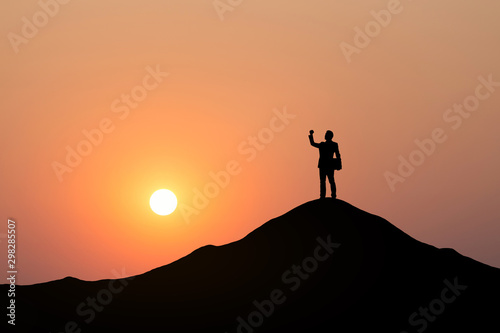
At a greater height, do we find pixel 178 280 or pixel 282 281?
pixel 178 280

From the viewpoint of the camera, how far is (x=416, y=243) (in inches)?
1204

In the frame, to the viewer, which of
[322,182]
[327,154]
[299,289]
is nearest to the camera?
[299,289]

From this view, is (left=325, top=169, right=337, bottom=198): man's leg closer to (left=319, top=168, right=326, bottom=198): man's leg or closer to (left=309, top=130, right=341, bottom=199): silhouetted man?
(left=309, top=130, right=341, bottom=199): silhouetted man

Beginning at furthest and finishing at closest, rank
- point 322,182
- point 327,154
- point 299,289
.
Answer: point 322,182 < point 327,154 < point 299,289

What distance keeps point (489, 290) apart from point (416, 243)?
348cm

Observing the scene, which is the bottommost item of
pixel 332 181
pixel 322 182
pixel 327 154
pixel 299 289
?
pixel 299 289

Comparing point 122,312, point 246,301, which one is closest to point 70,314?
point 122,312

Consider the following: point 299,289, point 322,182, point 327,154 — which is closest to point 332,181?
point 322,182

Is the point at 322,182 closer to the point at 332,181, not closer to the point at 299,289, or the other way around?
the point at 332,181

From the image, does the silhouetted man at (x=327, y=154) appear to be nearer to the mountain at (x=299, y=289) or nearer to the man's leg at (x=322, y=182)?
the man's leg at (x=322, y=182)

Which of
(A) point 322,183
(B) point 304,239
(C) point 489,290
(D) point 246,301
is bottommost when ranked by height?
(C) point 489,290

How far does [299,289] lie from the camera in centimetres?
2762

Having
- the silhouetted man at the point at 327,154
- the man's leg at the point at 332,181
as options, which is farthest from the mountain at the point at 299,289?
the silhouetted man at the point at 327,154

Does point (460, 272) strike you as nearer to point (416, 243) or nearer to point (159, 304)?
point (416, 243)
